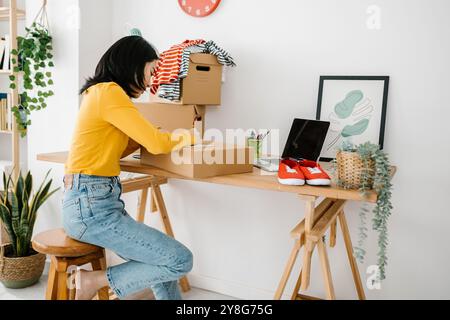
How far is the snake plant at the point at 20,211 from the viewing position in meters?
2.74

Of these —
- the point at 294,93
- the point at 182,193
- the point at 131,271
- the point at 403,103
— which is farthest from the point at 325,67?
the point at 131,271

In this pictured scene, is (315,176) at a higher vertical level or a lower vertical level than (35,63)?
lower

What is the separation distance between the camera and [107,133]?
1.87m

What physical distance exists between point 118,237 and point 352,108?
4.34ft

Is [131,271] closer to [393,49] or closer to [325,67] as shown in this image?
[325,67]

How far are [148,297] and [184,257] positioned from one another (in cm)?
99

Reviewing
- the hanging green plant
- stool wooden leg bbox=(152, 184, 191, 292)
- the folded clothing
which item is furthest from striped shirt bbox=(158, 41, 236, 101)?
the hanging green plant

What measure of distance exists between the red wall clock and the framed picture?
0.77m

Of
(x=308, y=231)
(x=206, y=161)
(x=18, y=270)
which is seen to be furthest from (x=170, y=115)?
(x=18, y=270)

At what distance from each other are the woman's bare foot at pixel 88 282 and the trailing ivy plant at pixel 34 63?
127 centimetres

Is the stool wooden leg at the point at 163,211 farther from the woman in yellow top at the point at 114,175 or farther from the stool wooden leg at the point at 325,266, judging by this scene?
the stool wooden leg at the point at 325,266

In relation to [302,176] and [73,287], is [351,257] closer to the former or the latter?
[302,176]

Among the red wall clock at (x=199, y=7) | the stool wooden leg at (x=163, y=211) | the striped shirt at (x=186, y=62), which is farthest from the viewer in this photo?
the stool wooden leg at (x=163, y=211)

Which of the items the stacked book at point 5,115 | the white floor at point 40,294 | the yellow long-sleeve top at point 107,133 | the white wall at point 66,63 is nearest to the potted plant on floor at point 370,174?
the yellow long-sleeve top at point 107,133
